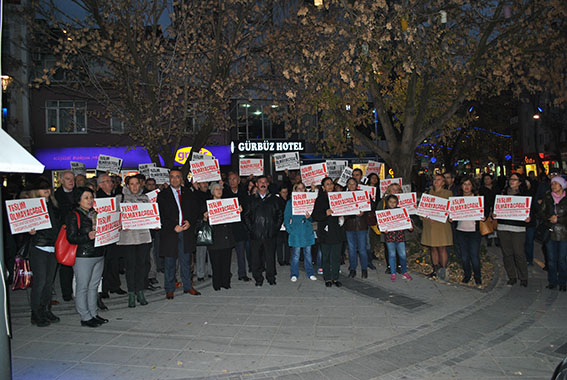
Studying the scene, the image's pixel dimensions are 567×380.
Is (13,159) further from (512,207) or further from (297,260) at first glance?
A: (512,207)

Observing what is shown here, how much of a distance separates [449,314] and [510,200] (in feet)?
8.93

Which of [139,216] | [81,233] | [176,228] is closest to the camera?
[81,233]

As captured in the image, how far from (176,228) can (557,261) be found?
7.03 meters

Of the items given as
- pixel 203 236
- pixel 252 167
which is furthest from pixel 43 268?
pixel 252 167

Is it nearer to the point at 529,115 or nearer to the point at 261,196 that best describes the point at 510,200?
the point at 261,196

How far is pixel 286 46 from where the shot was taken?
1327cm

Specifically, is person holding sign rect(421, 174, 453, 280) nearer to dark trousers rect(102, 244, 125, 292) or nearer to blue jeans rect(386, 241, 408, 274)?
blue jeans rect(386, 241, 408, 274)

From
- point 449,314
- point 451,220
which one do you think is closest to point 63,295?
point 449,314

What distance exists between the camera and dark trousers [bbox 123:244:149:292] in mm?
7547

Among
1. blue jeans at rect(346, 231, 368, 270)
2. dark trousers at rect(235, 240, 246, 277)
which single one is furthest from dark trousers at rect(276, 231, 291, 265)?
blue jeans at rect(346, 231, 368, 270)

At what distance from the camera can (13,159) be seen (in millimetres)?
2410

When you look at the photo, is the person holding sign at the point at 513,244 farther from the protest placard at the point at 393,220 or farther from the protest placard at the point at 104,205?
the protest placard at the point at 104,205

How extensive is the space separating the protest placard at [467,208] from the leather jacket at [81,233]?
20.9ft

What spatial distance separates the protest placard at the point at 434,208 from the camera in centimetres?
870
